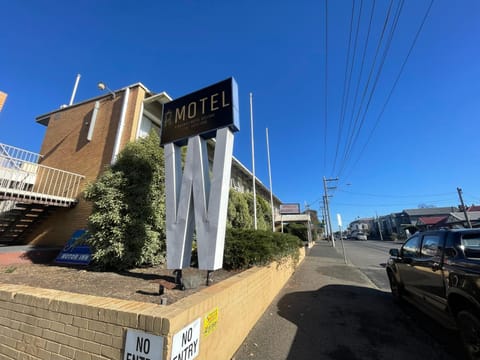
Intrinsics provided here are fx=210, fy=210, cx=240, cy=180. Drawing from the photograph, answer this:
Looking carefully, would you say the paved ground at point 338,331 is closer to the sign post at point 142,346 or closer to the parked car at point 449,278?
the parked car at point 449,278

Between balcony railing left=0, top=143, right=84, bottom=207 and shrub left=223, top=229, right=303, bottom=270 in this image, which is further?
balcony railing left=0, top=143, right=84, bottom=207

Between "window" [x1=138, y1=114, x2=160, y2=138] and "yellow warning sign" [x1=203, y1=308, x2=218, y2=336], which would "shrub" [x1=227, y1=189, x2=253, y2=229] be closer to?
"window" [x1=138, y1=114, x2=160, y2=138]

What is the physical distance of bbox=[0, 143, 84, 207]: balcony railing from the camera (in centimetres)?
793

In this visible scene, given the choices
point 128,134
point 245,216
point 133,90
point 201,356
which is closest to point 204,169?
point 201,356

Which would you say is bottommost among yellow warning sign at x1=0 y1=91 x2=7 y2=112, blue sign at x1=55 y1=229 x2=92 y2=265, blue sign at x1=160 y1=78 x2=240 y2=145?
blue sign at x1=55 y1=229 x2=92 y2=265

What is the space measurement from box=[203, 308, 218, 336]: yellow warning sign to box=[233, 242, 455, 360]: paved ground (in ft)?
3.56

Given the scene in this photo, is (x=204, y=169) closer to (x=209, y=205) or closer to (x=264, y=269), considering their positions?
(x=209, y=205)

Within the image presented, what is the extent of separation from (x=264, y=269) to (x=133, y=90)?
956cm

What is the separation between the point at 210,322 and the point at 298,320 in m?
2.85

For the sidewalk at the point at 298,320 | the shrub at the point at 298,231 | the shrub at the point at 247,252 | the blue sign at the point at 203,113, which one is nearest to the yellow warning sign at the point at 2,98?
the blue sign at the point at 203,113

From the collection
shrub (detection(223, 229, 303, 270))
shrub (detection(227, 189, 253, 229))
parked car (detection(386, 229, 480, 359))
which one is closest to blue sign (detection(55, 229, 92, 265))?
shrub (detection(223, 229, 303, 270))

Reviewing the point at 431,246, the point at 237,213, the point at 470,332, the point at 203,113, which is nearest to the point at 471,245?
the point at 431,246

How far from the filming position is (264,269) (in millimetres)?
5328

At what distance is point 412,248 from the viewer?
4918mm
